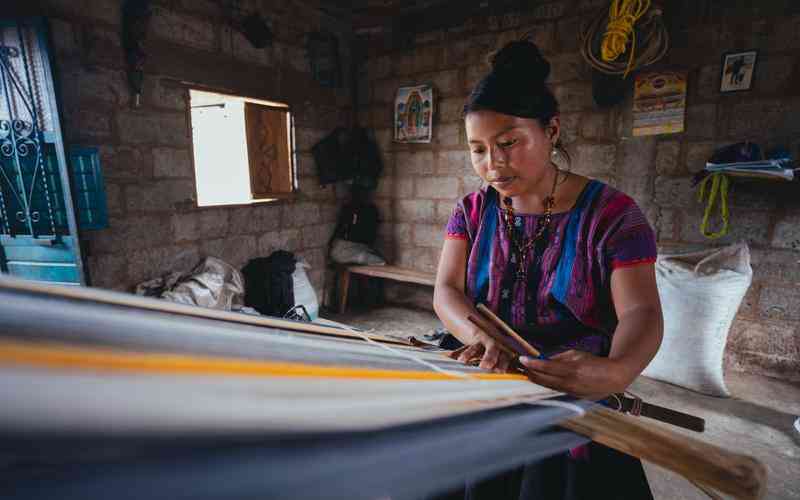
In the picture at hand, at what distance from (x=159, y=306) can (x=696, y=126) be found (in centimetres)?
335

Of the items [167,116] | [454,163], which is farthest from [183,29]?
[454,163]

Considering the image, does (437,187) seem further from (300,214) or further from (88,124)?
(88,124)

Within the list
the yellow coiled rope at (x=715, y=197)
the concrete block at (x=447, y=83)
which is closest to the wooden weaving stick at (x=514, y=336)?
the yellow coiled rope at (x=715, y=197)

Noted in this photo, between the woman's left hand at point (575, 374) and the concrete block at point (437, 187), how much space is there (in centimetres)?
316

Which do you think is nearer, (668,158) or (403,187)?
(668,158)

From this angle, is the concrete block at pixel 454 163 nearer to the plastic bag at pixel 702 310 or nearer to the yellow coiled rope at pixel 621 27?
the yellow coiled rope at pixel 621 27

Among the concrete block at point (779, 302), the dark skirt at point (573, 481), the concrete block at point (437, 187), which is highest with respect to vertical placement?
the concrete block at point (437, 187)

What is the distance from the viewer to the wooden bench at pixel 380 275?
3.91 meters

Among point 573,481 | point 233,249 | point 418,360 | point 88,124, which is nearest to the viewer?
point 418,360

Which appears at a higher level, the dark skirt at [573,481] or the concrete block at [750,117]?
the concrete block at [750,117]

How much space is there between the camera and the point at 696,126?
280 centimetres

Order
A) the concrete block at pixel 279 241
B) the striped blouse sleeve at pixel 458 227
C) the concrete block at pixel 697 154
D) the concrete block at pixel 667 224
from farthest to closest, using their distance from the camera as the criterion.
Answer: the concrete block at pixel 279 241 < the concrete block at pixel 667 224 < the concrete block at pixel 697 154 < the striped blouse sleeve at pixel 458 227

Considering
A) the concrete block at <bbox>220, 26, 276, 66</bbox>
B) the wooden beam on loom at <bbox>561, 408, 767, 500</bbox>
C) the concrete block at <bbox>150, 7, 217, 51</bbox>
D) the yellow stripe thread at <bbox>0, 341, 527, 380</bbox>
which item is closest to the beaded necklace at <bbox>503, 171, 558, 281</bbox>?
the wooden beam on loom at <bbox>561, 408, 767, 500</bbox>

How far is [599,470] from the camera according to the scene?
842 mm
